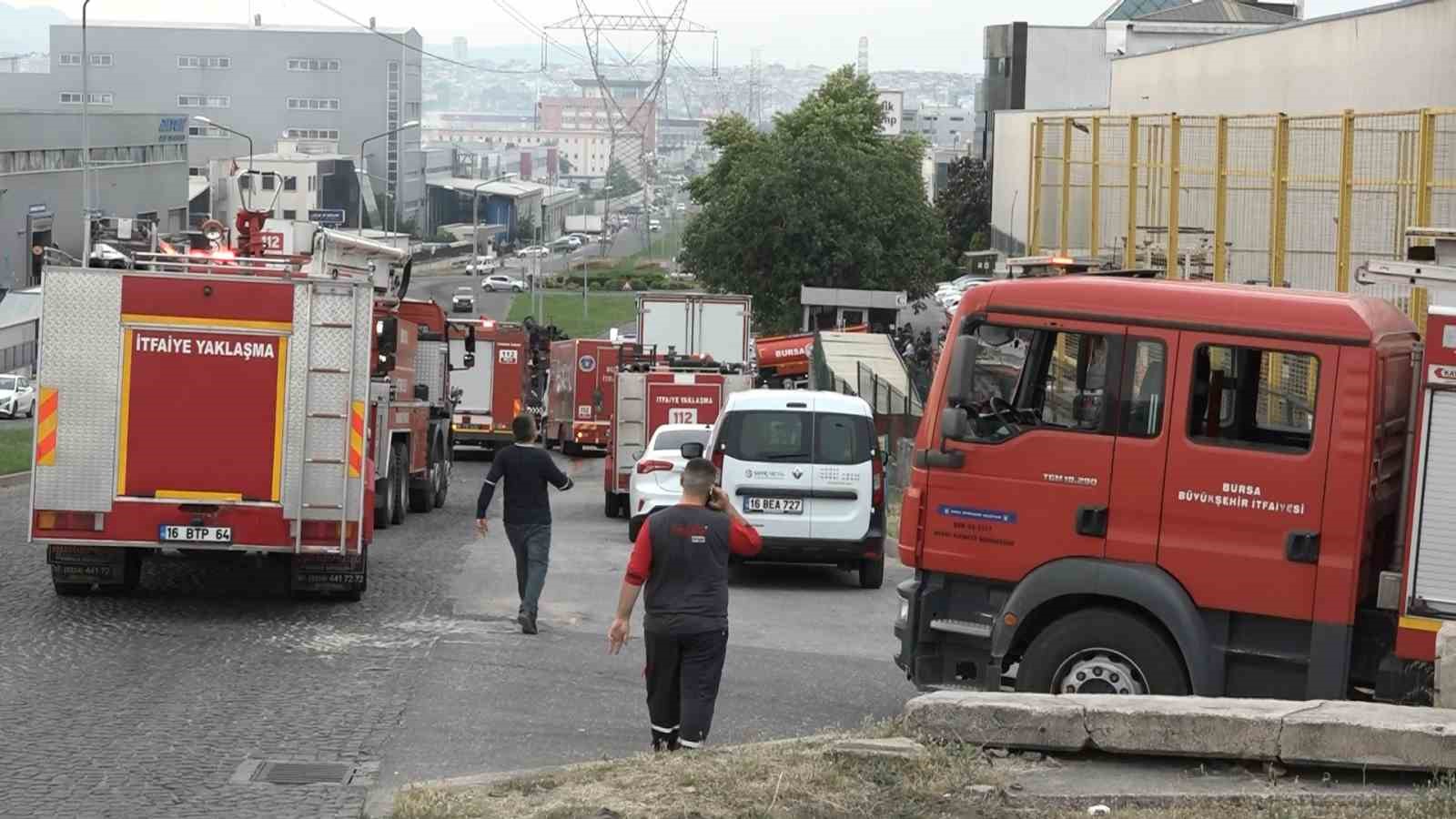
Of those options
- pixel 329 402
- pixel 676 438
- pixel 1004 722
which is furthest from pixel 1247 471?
pixel 676 438

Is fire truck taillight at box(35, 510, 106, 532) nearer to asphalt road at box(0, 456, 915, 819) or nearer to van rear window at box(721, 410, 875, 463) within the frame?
asphalt road at box(0, 456, 915, 819)

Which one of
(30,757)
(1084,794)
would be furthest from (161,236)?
(1084,794)

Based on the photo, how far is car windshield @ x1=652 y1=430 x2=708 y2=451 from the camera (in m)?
24.2

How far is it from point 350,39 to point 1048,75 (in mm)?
90672

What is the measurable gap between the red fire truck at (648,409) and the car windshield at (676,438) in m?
3.07

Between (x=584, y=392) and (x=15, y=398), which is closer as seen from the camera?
(x=584, y=392)

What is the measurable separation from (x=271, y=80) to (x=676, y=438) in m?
158

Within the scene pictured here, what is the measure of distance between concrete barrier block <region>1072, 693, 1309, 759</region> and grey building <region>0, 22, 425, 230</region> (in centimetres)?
16339

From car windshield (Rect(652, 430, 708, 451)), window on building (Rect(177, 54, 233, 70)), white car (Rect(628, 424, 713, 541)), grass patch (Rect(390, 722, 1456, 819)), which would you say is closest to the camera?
grass patch (Rect(390, 722, 1456, 819))

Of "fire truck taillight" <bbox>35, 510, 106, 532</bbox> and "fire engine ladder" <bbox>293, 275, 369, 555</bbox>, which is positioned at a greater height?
"fire engine ladder" <bbox>293, 275, 369, 555</bbox>

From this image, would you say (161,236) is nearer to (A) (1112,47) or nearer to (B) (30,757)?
(B) (30,757)

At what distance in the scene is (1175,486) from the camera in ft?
34.0

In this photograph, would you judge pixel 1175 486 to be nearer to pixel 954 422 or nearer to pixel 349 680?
pixel 954 422

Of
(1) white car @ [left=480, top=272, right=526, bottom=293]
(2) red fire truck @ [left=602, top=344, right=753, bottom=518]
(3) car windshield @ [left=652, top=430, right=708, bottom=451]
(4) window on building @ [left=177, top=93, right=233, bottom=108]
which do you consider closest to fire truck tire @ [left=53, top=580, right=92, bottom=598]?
(3) car windshield @ [left=652, top=430, right=708, bottom=451]
